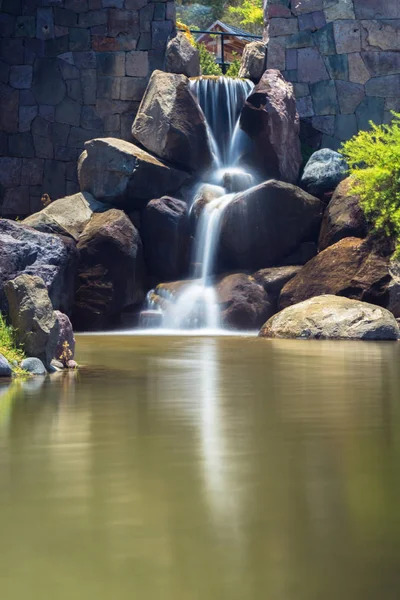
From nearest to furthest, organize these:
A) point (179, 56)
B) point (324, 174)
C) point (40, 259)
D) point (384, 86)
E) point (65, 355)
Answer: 1. point (65, 355)
2. point (40, 259)
3. point (324, 174)
4. point (179, 56)
5. point (384, 86)

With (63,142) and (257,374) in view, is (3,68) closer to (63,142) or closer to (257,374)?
(63,142)

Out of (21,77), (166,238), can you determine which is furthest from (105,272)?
(21,77)

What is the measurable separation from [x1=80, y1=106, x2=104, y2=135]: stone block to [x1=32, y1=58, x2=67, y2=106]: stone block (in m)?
0.68

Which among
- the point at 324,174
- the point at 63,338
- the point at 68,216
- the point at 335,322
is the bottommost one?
the point at 335,322

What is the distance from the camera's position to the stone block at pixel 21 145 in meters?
21.0

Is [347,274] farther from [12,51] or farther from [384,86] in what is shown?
[12,51]

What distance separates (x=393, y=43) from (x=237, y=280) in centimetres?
900

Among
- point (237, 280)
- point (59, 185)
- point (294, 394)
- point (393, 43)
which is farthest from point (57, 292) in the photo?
point (393, 43)

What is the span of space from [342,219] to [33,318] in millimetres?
9783

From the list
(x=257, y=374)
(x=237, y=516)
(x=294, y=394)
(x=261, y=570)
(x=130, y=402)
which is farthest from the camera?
(x=257, y=374)

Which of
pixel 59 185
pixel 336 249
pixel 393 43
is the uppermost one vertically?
pixel 393 43

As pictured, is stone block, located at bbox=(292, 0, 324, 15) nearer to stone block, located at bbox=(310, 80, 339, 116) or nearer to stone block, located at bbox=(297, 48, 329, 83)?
stone block, located at bbox=(297, 48, 329, 83)

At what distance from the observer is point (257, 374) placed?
7215 mm

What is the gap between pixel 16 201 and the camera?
20.8 m
